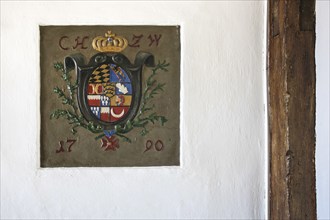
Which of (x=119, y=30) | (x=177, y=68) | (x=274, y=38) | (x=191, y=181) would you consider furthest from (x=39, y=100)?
(x=274, y=38)

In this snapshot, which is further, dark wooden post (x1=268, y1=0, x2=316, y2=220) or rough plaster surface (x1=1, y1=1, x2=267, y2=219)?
rough plaster surface (x1=1, y1=1, x2=267, y2=219)

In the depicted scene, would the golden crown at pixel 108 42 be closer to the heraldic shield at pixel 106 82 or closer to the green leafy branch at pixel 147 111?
the heraldic shield at pixel 106 82

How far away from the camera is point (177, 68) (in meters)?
2.44

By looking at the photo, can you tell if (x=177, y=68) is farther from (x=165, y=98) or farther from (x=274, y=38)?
(x=274, y=38)

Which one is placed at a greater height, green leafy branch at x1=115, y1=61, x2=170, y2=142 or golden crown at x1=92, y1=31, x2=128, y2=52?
golden crown at x1=92, y1=31, x2=128, y2=52

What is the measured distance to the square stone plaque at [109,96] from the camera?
243cm

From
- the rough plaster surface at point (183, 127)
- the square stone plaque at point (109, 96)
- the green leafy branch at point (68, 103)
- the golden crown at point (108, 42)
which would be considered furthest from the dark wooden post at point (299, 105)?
the green leafy branch at point (68, 103)

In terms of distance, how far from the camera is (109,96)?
8.00 feet

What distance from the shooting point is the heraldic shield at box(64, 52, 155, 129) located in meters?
2.43

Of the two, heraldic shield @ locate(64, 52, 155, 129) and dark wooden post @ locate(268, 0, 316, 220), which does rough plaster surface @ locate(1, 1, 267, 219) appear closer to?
heraldic shield @ locate(64, 52, 155, 129)

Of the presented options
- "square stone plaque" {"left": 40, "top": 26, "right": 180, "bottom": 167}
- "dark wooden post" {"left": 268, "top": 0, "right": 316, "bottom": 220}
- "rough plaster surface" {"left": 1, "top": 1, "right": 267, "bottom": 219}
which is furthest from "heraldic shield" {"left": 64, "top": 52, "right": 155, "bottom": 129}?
"dark wooden post" {"left": 268, "top": 0, "right": 316, "bottom": 220}

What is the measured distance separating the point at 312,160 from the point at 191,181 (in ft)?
1.97

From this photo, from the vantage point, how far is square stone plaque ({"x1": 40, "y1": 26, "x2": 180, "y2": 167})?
7.96 feet

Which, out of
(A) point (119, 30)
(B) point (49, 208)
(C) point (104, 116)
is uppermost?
(A) point (119, 30)
